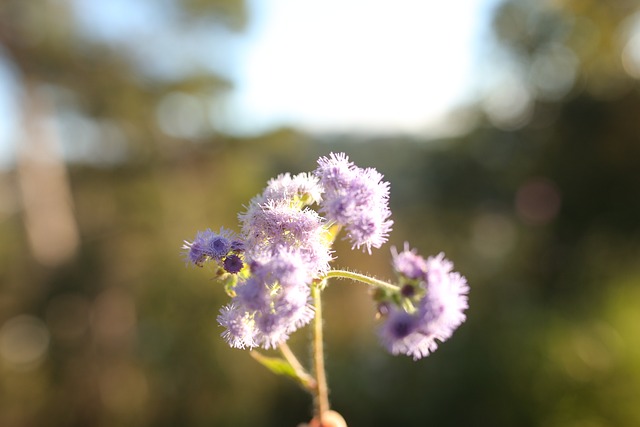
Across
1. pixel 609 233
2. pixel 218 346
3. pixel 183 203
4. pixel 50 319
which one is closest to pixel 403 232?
pixel 609 233

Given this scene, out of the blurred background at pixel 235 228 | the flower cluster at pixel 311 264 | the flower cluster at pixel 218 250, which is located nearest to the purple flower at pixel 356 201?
the flower cluster at pixel 311 264

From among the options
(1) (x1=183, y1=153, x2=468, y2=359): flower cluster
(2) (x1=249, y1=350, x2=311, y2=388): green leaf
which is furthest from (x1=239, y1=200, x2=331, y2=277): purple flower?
(2) (x1=249, y1=350, x2=311, y2=388): green leaf

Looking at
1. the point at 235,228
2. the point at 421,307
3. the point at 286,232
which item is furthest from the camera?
the point at 235,228

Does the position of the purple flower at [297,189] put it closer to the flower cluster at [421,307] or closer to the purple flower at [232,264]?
the purple flower at [232,264]

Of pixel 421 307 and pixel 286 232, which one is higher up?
pixel 286 232

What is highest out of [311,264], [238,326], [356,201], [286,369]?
[356,201]

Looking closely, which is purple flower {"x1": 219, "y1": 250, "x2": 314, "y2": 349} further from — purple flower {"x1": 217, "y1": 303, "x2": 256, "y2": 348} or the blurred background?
the blurred background

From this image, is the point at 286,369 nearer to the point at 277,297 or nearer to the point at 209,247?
the point at 277,297

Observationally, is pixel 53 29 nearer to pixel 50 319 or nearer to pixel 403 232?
pixel 50 319

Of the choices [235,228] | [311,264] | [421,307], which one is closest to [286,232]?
[311,264]
